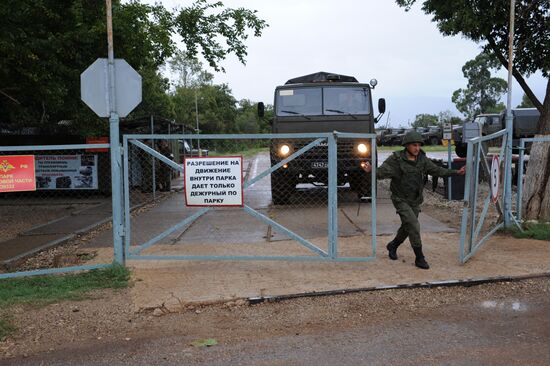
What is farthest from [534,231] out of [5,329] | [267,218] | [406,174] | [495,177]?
[5,329]

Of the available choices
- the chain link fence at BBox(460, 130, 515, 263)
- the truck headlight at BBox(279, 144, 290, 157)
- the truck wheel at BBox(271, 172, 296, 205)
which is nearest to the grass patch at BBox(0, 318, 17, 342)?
the chain link fence at BBox(460, 130, 515, 263)

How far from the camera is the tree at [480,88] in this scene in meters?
68.4

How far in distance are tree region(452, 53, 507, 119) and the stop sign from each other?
67.5 m

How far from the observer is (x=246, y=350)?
4.22 meters

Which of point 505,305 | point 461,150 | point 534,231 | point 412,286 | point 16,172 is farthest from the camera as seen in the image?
point 461,150

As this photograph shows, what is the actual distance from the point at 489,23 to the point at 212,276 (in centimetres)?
748

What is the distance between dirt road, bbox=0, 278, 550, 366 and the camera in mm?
4047

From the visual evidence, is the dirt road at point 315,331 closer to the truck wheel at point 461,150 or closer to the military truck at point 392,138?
the truck wheel at point 461,150

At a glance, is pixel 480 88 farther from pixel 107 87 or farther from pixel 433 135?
pixel 107 87

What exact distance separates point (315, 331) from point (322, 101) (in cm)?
755

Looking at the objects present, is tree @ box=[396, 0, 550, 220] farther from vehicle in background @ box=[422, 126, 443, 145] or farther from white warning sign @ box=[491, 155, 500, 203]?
vehicle in background @ box=[422, 126, 443, 145]

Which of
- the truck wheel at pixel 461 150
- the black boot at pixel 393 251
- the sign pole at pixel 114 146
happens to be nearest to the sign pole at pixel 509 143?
the black boot at pixel 393 251

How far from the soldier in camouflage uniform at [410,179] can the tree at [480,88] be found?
66.1m

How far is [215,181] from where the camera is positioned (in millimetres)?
6230
